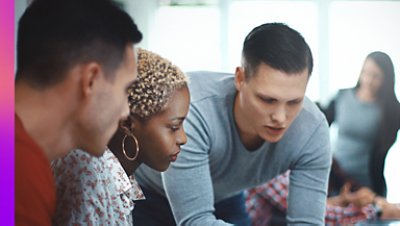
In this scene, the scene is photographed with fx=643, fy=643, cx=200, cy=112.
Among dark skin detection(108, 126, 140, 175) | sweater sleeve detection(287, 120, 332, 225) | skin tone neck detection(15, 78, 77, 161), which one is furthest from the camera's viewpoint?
sweater sleeve detection(287, 120, 332, 225)

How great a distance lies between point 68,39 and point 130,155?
37 cm

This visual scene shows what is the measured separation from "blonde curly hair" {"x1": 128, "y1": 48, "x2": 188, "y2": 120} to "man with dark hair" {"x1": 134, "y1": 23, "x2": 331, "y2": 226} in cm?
14

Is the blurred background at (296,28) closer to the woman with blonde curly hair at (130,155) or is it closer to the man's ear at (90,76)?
the woman with blonde curly hair at (130,155)

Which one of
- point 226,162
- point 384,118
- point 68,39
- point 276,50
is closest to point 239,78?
point 276,50

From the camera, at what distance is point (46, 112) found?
118cm

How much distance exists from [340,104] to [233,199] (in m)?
0.39

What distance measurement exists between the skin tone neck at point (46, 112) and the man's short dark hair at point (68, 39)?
19 millimetres

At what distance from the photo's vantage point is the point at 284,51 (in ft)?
5.23

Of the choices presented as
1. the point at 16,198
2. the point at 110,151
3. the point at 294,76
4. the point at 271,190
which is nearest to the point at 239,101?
the point at 294,76

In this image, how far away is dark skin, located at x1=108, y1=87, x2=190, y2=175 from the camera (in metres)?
1.43

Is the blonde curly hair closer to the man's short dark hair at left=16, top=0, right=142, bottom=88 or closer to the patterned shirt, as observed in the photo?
the man's short dark hair at left=16, top=0, right=142, bottom=88

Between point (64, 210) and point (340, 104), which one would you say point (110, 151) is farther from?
point (340, 104)

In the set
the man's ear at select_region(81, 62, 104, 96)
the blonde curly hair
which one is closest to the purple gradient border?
the man's ear at select_region(81, 62, 104, 96)

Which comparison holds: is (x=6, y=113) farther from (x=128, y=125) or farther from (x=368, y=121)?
(x=368, y=121)
